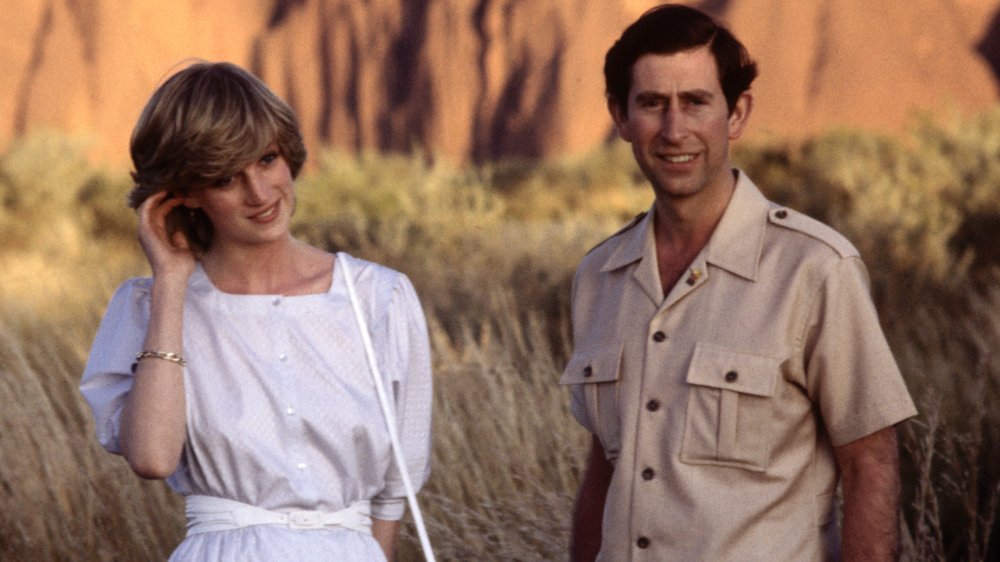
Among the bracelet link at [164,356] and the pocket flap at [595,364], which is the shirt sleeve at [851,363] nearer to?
the pocket flap at [595,364]

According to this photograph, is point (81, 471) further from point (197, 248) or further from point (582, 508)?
point (582, 508)

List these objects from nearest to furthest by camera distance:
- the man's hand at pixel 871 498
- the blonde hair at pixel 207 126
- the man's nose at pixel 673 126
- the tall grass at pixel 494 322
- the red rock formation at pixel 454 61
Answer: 1. the man's hand at pixel 871 498
2. the man's nose at pixel 673 126
3. the blonde hair at pixel 207 126
4. the tall grass at pixel 494 322
5. the red rock formation at pixel 454 61

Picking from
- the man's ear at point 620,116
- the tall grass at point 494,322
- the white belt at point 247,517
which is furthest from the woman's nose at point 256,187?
the tall grass at point 494,322

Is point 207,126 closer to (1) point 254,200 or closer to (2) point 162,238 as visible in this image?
(1) point 254,200

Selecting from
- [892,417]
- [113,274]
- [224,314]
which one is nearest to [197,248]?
[224,314]

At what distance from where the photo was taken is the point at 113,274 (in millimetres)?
12242

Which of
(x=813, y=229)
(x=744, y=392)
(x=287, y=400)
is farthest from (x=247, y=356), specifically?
(x=813, y=229)

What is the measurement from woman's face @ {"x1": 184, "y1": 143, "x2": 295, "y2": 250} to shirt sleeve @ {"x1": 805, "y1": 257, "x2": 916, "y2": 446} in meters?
1.02

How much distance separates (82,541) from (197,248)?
106 inches

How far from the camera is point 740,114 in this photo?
8.71ft

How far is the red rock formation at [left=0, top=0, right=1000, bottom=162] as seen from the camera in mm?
28891

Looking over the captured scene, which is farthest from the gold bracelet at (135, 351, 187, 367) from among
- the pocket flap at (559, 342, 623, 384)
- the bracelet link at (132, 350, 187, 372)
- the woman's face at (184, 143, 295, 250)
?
the pocket flap at (559, 342, 623, 384)

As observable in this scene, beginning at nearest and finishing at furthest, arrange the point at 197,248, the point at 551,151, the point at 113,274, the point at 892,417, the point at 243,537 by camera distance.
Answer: the point at 892,417, the point at 243,537, the point at 197,248, the point at 113,274, the point at 551,151

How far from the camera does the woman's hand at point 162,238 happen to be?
276 cm
